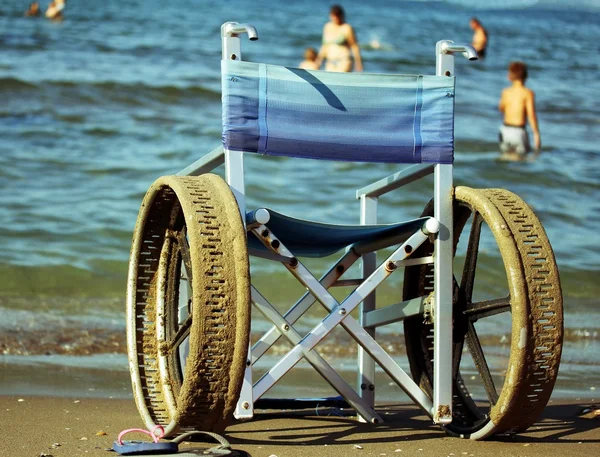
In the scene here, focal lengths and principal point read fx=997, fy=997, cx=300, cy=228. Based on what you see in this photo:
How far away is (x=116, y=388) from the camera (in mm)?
4871

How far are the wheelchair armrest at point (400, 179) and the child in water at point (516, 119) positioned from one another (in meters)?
9.58

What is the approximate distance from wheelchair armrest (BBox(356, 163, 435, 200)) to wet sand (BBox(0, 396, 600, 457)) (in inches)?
38.2

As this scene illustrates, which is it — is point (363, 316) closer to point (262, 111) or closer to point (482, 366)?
point (482, 366)

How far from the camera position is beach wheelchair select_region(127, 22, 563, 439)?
3.22 meters

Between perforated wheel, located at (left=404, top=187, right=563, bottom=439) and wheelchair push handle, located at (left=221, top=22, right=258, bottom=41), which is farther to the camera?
wheelchair push handle, located at (left=221, top=22, right=258, bottom=41)

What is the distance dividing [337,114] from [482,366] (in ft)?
3.57

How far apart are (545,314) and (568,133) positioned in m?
14.1

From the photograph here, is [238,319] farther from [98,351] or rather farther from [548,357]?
[98,351]

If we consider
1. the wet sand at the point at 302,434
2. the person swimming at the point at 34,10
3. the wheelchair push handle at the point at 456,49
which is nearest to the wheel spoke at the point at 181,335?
the wet sand at the point at 302,434

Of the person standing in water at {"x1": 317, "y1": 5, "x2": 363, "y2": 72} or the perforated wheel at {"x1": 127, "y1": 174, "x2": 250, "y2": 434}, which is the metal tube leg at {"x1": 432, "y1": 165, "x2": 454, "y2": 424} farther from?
the person standing in water at {"x1": 317, "y1": 5, "x2": 363, "y2": 72}

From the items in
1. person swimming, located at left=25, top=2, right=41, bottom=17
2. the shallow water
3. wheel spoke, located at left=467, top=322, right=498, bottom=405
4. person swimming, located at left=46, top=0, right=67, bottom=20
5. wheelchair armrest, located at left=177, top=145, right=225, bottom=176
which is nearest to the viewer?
wheel spoke, located at left=467, top=322, right=498, bottom=405

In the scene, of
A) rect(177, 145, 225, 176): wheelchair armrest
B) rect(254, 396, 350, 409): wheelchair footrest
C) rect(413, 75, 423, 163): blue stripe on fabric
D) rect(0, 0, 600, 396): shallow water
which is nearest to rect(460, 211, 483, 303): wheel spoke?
rect(413, 75, 423, 163): blue stripe on fabric

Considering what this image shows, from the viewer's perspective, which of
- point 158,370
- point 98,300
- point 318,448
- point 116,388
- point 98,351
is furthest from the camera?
point 98,300

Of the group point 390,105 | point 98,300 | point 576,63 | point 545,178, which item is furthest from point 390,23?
point 390,105
